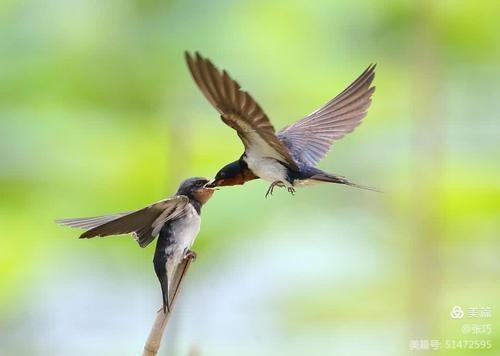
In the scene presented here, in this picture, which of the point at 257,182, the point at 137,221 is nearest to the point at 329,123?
the point at 137,221

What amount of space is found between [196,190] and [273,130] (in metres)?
0.11

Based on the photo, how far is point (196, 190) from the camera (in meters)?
0.56

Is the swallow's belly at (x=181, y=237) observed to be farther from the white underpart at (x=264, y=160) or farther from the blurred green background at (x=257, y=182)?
the blurred green background at (x=257, y=182)

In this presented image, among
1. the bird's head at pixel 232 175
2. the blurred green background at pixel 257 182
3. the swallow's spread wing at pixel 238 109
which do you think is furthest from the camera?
the blurred green background at pixel 257 182

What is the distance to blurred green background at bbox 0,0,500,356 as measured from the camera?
1.52m

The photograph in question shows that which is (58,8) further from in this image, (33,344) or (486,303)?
(486,303)

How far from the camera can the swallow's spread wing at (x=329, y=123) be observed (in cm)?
57

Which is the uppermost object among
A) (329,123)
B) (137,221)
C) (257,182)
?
(257,182)

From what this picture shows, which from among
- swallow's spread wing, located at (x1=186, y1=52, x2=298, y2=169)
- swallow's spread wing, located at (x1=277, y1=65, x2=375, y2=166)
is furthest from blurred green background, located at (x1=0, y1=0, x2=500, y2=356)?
swallow's spread wing, located at (x1=186, y1=52, x2=298, y2=169)

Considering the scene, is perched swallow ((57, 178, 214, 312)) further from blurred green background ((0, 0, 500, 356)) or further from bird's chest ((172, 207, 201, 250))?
blurred green background ((0, 0, 500, 356))

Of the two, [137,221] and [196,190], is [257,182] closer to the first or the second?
[196,190]

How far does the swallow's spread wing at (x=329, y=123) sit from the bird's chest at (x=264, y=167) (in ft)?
0.22

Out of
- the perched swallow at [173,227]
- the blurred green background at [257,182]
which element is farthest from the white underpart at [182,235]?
the blurred green background at [257,182]

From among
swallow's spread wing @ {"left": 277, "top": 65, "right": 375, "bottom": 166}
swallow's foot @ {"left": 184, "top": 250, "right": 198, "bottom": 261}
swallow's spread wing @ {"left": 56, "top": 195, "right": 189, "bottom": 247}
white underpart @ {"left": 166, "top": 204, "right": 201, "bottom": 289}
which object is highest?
swallow's spread wing @ {"left": 277, "top": 65, "right": 375, "bottom": 166}
